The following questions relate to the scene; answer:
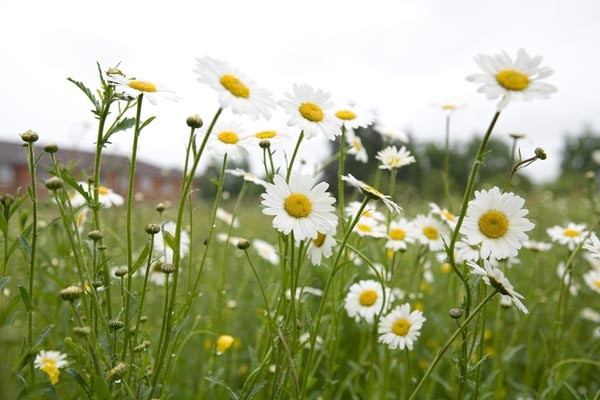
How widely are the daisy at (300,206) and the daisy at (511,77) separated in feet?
1.27

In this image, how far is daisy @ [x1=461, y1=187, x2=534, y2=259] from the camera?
1.14 metres

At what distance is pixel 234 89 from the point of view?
97 centimetres

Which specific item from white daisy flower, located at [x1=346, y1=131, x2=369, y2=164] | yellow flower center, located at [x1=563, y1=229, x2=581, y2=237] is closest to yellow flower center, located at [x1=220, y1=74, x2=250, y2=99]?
white daisy flower, located at [x1=346, y1=131, x2=369, y2=164]

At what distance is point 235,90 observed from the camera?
38.1 inches

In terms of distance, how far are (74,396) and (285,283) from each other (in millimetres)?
803

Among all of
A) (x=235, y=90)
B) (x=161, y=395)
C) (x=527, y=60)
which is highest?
(x=527, y=60)

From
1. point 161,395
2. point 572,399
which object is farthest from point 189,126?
point 572,399

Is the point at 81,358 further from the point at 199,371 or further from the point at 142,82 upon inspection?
the point at 199,371

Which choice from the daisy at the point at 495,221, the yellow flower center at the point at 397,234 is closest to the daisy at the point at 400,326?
the yellow flower center at the point at 397,234

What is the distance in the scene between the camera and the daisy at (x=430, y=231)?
5.84 ft

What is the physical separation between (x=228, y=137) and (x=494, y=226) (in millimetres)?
730

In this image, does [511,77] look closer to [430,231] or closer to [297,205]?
[297,205]

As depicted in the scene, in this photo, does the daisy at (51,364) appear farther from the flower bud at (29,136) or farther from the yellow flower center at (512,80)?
the yellow flower center at (512,80)

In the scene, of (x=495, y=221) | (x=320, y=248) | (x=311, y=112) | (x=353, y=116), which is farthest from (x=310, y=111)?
(x=495, y=221)
